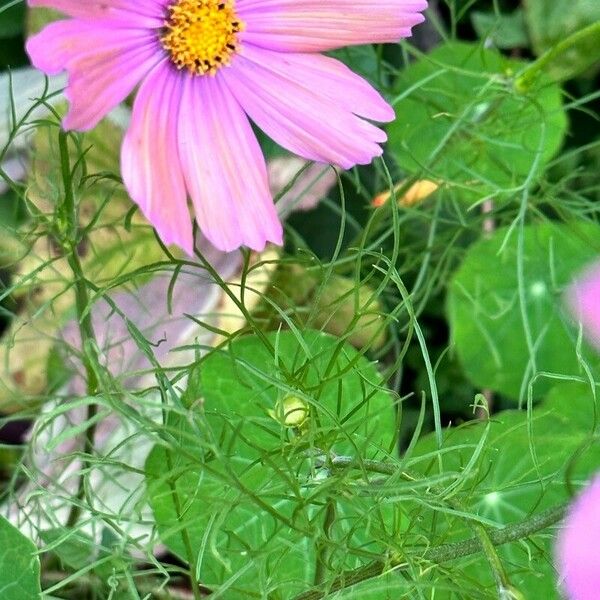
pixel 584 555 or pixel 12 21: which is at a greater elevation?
pixel 12 21

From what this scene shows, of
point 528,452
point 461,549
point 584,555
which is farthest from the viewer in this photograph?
point 528,452

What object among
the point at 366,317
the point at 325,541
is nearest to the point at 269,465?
the point at 325,541

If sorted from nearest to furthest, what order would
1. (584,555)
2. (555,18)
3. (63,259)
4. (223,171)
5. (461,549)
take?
(584,555), (461,549), (223,171), (63,259), (555,18)

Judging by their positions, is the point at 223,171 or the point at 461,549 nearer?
the point at 461,549

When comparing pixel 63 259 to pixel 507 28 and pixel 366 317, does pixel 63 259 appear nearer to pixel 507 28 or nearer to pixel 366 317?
pixel 366 317

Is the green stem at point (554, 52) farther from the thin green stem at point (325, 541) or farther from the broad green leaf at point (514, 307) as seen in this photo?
the thin green stem at point (325, 541)

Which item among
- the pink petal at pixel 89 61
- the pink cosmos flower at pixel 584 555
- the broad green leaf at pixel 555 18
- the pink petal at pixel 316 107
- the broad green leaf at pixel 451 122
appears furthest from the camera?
the broad green leaf at pixel 555 18

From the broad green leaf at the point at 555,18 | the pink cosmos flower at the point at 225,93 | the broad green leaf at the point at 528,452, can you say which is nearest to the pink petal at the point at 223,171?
the pink cosmos flower at the point at 225,93

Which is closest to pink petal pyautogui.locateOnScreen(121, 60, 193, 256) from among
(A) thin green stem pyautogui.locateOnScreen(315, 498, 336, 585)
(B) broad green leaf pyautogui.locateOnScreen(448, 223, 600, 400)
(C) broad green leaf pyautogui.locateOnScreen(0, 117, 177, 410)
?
(A) thin green stem pyautogui.locateOnScreen(315, 498, 336, 585)

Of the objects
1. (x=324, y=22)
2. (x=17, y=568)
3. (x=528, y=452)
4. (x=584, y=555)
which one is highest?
(x=324, y=22)
